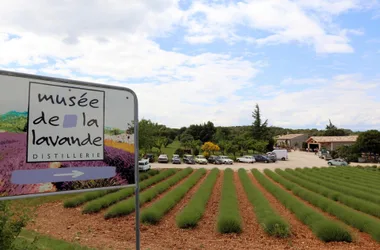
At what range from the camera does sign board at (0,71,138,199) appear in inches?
160

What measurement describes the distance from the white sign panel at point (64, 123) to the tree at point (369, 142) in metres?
57.7

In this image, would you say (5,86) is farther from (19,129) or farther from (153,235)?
(153,235)

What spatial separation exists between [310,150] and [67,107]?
3395 inches

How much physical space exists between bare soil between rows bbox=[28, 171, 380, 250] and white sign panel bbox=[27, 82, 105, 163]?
3.84 metres

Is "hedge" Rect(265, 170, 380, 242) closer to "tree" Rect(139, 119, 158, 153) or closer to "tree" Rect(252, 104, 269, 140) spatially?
"tree" Rect(139, 119, 158, 153)

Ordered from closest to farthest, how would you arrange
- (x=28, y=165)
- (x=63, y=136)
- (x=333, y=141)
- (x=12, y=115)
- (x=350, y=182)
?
(x=12, y=115), (x=28, y=165), (x=63, y=136), (x=350, y=182), (x=333, y=141)

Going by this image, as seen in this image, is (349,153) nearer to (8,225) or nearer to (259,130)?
(259,130)

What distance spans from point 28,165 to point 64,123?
2.32 ft

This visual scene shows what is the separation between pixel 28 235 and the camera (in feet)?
28.1

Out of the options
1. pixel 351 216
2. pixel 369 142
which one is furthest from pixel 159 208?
pixel 369 142

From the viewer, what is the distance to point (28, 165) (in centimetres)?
422

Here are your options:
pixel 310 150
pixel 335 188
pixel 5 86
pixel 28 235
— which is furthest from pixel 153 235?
pixel 310 150

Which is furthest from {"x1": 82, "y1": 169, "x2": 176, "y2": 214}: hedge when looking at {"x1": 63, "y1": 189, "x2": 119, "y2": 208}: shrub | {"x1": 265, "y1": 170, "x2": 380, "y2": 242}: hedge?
{"x1": 265, "y1": 170, "x2": 380, "y2": 242}: hedge

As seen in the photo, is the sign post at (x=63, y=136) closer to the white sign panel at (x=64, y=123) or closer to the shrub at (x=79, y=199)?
the white sign panel at (x=64, y=123)
